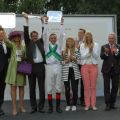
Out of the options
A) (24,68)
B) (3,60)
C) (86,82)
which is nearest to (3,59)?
(3,60)

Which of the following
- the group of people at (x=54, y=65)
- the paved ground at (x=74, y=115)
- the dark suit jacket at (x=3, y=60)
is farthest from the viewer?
the group of people at (x=54, y=65)

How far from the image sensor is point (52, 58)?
12289 mm

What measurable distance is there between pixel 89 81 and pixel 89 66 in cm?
36

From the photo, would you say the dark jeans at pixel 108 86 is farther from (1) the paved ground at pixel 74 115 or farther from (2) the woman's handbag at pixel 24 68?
(2) the woman's handbag at pixel 24 68

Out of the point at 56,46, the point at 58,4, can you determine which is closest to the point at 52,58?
the point at 56,46

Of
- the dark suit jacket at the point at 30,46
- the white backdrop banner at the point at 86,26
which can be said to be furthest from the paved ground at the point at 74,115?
the white backdrop banner at the point at 86,26

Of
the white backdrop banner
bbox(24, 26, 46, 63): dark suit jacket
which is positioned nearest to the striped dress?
bbox(24, 26, 46, 63): dark suit jacket

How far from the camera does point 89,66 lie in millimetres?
12641

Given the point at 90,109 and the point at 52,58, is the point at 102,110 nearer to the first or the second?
the point at 90,109

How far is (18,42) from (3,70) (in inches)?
30.4

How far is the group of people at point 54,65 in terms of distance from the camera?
1192 centimetres

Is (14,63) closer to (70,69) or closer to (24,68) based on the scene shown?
(24,68)

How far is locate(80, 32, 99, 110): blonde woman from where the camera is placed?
12.6 meters

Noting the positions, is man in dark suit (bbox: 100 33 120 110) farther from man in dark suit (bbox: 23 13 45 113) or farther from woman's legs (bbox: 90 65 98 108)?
man in dark suit (bbox: 23 13 45 113)
